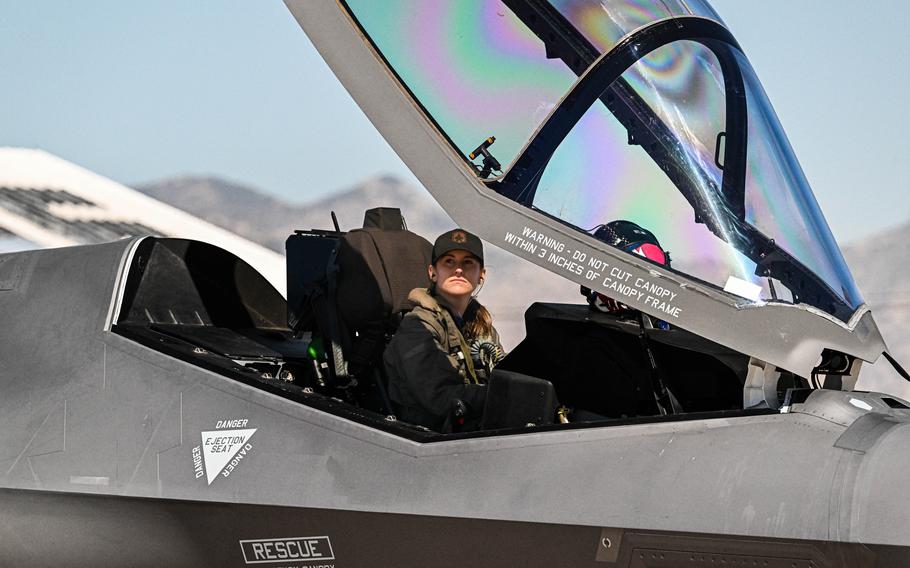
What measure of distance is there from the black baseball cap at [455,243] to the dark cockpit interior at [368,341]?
1.20 ft

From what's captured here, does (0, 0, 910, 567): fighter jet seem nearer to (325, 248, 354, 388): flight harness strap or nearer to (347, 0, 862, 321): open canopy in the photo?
(347, 0, 862, 321): open canopy

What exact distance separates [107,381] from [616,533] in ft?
6.21

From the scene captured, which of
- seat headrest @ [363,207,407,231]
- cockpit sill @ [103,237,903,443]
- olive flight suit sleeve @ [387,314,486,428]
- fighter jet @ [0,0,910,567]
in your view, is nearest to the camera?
fighter jet @ [0,0,910,567]

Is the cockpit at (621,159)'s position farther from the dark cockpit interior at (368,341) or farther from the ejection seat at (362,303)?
the ejection seat at (362,303)

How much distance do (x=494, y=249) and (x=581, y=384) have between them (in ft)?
2.24

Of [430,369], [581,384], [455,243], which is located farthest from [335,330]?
[581,384]

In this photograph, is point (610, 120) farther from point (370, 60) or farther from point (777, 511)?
point (777, 511)

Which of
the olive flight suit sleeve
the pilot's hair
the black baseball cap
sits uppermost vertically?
the black baseball cap

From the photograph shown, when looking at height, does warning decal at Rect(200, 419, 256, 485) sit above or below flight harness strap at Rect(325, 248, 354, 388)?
below

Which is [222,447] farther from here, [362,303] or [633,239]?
[633,239]

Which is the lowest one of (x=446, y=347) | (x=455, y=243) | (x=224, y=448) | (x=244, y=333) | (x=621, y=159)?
(x=224, y=448)

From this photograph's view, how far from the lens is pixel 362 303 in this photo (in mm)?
4312

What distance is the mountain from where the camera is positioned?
4273 mm

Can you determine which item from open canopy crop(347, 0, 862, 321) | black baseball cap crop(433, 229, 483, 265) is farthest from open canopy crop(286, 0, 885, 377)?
black baseball cap crop(433, 229, 483, 265)
